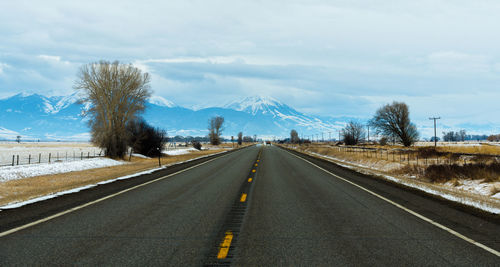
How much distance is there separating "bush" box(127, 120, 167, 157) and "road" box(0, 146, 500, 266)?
3979cm

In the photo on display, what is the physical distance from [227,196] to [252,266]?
680 cm

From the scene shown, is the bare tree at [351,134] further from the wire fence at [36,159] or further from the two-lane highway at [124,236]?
the two-lane highway at [124,236]

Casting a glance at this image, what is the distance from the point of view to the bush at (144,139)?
49062 millimetres

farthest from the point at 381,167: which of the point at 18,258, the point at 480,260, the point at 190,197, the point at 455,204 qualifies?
the point at 18,258

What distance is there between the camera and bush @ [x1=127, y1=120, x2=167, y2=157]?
49062 mm

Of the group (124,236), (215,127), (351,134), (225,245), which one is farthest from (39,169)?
(215,127)

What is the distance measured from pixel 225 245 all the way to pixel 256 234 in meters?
0.93

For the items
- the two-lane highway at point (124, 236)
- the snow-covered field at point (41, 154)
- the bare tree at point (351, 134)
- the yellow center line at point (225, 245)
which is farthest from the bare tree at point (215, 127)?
the yellow center line at point (225, 245)

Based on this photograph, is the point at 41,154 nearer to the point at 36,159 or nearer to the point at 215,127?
the point at 36,159

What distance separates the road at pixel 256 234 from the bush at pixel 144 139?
3979 cm

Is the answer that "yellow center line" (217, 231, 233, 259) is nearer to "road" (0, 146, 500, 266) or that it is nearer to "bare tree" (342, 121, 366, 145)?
"road" (0, 146, 500, 266)

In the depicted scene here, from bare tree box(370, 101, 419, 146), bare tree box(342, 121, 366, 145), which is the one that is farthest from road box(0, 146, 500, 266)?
bare tree box(342, 121, 366, 145)

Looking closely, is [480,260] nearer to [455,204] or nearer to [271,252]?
[271,252]

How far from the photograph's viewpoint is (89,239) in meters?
6.13
